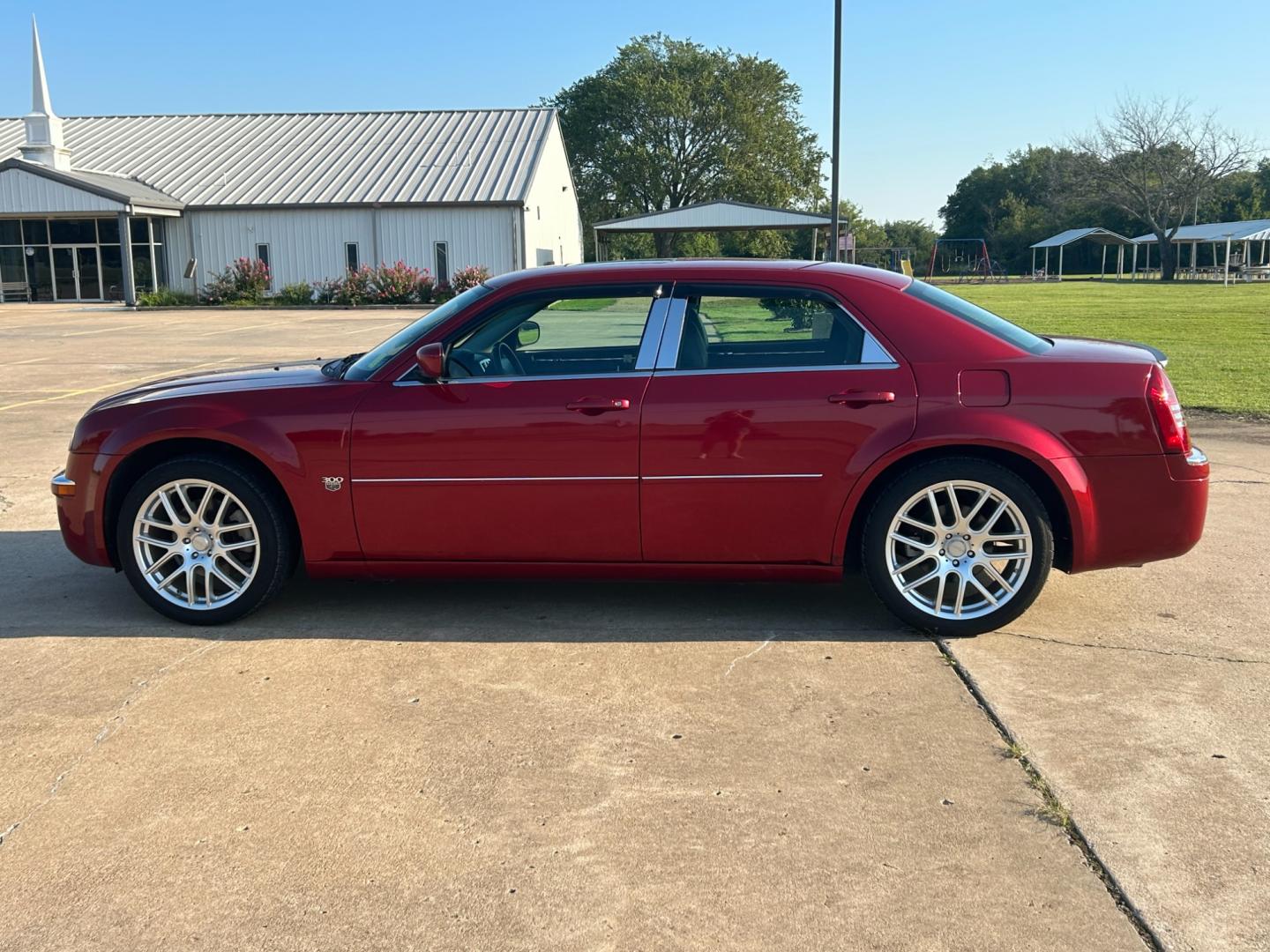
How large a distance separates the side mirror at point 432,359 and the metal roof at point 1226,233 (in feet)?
204

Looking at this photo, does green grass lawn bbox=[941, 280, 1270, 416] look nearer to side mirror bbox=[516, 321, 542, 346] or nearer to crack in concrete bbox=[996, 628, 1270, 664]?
crack in concrete bbox=[996, 628, 1270, 664]

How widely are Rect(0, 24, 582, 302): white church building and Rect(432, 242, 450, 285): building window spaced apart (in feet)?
0.15

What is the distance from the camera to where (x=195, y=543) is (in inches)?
194

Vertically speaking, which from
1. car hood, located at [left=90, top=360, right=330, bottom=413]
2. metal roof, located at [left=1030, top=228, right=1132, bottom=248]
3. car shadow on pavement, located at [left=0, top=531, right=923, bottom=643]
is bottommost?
car shadow on pavement, located at [left=0, top=531, right=923, bottom=643]

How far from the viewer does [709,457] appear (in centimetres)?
464

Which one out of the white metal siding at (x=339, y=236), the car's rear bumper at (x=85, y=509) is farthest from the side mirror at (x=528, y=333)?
the white metal siding at (x=339, y=236)

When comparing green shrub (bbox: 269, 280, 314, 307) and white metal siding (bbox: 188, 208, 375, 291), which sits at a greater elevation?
white metal siding (bbox: 188, 208, 375, 291)

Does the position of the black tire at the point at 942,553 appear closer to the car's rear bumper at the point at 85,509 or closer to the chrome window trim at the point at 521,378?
the chrome window trim at the point at 521,378

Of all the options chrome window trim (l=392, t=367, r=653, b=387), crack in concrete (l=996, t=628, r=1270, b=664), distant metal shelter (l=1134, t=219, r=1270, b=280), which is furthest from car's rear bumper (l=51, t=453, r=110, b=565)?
distant metal shelter (l=1134, t=219, r=1270, b=280)

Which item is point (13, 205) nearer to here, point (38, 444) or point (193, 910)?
point (38, 444)

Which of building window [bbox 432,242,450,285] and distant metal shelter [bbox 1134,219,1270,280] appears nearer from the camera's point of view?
building window [bbox 432,242,450,285]

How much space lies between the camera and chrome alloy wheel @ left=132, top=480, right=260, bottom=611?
492 centimetres

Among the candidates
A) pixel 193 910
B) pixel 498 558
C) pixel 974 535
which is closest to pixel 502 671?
pixel 498 558

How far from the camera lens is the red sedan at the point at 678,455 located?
4.62 metres
